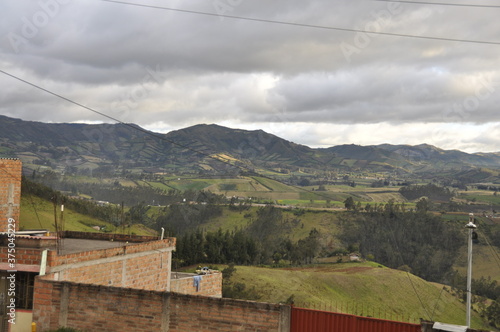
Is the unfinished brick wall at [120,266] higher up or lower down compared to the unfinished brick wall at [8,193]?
lower down

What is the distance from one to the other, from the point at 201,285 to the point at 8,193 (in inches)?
407

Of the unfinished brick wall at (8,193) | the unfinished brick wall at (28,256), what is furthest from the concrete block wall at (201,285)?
the unfinished brick wall at (28,256)

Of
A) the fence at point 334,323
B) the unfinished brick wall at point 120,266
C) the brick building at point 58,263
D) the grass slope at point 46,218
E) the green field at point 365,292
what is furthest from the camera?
the grass slope at point 46,218

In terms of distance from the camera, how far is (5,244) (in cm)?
1588

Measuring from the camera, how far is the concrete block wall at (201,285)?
22547 mm

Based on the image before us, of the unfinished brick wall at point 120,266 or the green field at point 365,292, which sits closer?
the unfinished brick wall at point 120,266

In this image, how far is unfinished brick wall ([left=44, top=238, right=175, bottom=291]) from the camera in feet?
50.3

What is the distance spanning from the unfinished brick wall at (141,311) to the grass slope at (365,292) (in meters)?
36.3

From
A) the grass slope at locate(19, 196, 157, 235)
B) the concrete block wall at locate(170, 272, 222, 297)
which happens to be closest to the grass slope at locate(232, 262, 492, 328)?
the grass slope at locate(19, 196, 157, 235)

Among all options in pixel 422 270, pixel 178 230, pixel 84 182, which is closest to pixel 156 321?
pixel 422 270

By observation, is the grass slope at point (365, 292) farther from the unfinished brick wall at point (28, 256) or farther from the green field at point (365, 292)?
the unfinished brick wall at point (28, 256)

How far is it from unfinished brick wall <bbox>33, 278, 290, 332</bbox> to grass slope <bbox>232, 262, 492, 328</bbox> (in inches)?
1428

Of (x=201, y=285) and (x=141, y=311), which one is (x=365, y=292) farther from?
(x=141, y=311)

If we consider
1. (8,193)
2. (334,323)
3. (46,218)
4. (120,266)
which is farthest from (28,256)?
(46,218)
